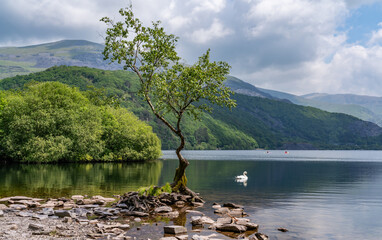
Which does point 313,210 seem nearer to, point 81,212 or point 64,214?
point 81,212

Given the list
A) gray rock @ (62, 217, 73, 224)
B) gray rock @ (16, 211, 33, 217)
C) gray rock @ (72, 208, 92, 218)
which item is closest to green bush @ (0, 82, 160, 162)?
gray rock @ (16, 211, 33, 217)

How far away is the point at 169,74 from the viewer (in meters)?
33.7

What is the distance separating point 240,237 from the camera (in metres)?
19.6

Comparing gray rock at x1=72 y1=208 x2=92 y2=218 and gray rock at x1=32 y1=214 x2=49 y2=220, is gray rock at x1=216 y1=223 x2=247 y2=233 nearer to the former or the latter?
gray rock at x1=72 y1=208 x2=92 y2=218

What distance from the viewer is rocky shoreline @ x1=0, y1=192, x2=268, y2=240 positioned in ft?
62.5

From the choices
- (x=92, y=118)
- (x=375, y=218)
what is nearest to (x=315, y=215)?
(x=375, y=218)

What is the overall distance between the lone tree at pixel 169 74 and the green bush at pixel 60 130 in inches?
2425

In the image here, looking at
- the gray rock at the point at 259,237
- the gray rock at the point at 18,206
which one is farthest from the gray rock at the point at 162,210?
the gray rock at the point at 18,206

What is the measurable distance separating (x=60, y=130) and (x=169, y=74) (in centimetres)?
6935

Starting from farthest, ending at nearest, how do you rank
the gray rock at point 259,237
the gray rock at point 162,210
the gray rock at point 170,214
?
the gray rock at point 162,210
the gray rock at point 170,214
the gray rock at point 259,237

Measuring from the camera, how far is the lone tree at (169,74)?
32969 mm

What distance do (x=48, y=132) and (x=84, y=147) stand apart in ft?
35.6

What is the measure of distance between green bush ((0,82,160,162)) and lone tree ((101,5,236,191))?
61593 millimetres

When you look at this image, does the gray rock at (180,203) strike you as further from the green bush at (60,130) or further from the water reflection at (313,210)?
the green bush at (60,130)
